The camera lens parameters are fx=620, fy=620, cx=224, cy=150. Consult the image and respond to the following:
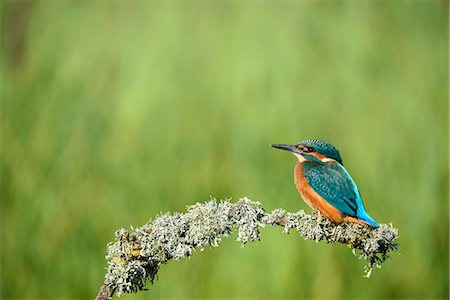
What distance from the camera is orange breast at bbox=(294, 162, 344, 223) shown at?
127 cm

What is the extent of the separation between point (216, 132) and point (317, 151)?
1.84 metres

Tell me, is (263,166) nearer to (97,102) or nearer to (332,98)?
(332,98)

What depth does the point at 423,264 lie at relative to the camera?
3.33m

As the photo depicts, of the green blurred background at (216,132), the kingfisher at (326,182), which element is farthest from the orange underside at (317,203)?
the green blurred background at (216,132)

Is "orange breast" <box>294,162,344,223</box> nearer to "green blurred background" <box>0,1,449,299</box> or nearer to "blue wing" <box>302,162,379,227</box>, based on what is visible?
"blue wing" <box>302,162,379,227</box>

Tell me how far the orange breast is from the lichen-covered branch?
0.09 meters

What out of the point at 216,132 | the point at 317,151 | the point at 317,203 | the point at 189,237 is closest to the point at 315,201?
the point at 317,203

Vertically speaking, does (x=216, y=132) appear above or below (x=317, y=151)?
above

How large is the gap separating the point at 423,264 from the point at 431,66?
1.19 meters

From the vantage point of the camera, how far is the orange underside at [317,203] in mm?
1274

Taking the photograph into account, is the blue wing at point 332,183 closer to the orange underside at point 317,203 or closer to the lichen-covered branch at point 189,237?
the orange underside at point 317,203

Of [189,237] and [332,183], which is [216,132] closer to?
[332,183]

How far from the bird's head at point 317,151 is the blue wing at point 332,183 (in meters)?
0.02

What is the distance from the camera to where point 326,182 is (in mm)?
1393
